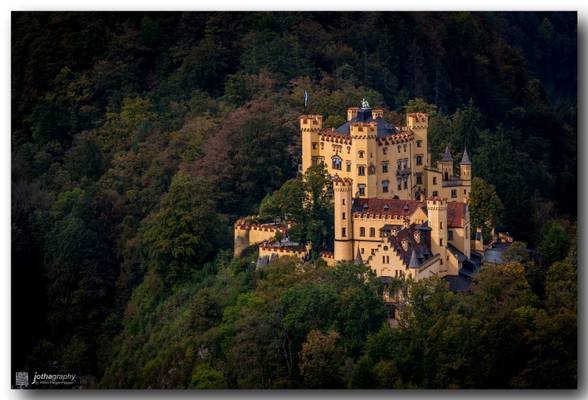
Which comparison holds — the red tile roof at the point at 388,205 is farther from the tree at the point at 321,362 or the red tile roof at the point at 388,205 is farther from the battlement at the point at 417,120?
the tree at the point at 321,362

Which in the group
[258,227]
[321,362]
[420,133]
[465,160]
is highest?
[420,133]

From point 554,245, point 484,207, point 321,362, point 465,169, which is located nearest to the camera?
point 321,362

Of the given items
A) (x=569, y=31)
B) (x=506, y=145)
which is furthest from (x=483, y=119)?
(x=569, y=31)

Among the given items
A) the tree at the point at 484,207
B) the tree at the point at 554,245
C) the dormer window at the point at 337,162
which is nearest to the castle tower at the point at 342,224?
the dormer window at the point at 337,162

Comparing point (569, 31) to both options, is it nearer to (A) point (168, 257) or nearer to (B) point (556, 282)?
(B) point (556, 282)

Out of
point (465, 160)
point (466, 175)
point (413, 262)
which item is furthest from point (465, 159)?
point (413, 262)

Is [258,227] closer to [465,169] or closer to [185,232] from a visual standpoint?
[185,232]
